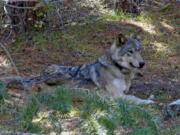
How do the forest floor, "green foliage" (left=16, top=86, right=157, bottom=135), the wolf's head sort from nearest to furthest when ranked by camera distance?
"green foliage" (left=16, top=86, right=157, bottom=135)
the wolf's head
the forest floor

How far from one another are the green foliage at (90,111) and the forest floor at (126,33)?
3393 mm

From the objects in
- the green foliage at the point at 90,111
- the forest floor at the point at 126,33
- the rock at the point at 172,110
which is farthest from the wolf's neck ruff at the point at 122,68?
the green foliage at the point at 90,111

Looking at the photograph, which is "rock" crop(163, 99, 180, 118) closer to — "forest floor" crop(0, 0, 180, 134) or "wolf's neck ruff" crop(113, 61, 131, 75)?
"forest floor" crop(0, 0, 180, 134)

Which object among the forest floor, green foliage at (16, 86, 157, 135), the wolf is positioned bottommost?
the forest floor

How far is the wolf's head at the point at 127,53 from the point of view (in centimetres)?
705

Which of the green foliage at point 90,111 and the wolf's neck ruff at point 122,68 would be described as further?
the wolf's neck ruff at point 122,68

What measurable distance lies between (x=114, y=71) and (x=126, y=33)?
11.4 ft

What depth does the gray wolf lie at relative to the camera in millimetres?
7094

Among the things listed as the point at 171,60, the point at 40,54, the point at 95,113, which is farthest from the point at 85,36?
the point at 95,113

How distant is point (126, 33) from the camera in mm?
10492

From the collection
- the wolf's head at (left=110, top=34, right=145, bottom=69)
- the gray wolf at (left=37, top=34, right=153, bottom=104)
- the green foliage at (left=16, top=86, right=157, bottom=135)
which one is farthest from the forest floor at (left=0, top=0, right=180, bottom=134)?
the green foliage at (left=16, top=86, right=157, bottom=135)

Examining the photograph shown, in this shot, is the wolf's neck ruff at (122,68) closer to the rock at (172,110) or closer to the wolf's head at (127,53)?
the wolf's head at (127,53)

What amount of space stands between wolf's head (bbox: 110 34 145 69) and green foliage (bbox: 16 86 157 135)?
141 inches

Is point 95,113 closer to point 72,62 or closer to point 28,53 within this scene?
point 72,62
